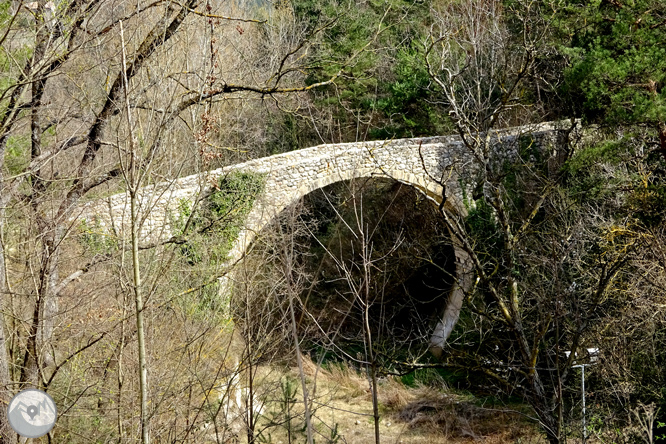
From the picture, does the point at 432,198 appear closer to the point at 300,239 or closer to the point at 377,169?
the point at 377,169

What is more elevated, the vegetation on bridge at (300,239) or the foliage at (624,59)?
the foliage at (624,59)

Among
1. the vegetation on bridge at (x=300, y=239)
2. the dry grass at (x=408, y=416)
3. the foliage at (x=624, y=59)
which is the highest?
→ the foliage at (x=624, y=59)

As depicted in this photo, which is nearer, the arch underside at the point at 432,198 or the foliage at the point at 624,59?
the foliage at the point at 624,59

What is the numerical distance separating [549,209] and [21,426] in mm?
9590

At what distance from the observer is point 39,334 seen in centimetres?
423

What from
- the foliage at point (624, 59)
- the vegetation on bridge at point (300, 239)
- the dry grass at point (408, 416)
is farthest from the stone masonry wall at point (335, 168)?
the dry grass at point (408, 416)

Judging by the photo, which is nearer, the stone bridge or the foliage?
the foliage

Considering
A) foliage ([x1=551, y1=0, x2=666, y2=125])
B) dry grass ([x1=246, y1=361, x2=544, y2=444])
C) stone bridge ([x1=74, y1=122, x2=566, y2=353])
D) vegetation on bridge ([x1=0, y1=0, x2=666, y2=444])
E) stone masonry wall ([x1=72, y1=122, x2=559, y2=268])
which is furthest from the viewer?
stone bridge ([x1=74, y1=122, x2=566, y2=353])

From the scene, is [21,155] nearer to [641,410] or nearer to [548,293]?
[548,293]

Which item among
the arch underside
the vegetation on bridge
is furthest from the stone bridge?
the vegetation on bridge

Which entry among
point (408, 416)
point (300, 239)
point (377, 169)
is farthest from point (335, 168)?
point (408, 416)

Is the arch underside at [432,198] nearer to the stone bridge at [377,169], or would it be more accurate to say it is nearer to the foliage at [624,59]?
the stone bridge at [377,169]

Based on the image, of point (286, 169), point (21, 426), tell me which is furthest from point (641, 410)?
point (21, 426)

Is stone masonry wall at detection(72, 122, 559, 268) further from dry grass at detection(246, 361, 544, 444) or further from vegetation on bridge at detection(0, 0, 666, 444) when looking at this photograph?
dry grass at detection(246, 361, 544, 444)
